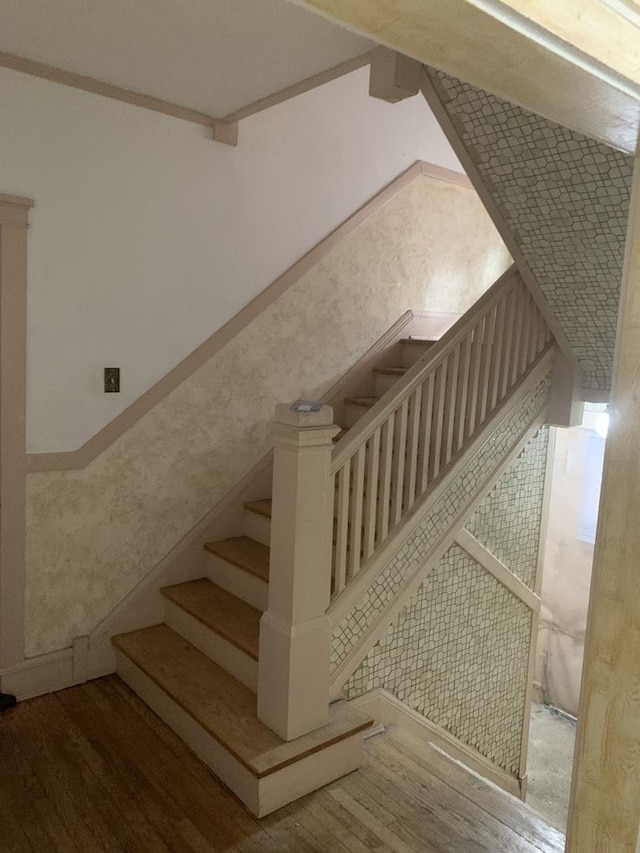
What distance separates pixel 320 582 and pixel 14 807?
1334 millimetres

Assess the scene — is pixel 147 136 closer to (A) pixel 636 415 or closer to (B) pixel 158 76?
(B) pixel 158 76

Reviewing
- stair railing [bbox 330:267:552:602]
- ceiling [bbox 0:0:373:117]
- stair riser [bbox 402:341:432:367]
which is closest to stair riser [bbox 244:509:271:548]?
stair railing [bbox 330:267:552:602]

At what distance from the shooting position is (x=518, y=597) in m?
3.72

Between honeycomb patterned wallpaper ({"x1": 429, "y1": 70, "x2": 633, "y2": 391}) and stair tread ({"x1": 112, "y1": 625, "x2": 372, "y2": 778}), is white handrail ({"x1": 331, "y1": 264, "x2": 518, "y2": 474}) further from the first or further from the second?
stair tread ({"x1": 112, "y1": 625, "x2": 372, "y2": 778})

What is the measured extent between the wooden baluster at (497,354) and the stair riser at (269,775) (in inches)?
67.5

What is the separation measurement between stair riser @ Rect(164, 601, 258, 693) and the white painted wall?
1.00m

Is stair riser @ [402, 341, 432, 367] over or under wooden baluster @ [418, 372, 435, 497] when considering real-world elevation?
over

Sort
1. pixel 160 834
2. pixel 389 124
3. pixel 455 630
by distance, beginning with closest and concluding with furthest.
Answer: pixel 160 834 → pixel 455 630 → pixel 389 124

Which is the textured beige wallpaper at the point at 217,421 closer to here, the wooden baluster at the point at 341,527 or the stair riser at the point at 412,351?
the stair riser at the point at 412,351

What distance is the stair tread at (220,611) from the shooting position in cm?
281

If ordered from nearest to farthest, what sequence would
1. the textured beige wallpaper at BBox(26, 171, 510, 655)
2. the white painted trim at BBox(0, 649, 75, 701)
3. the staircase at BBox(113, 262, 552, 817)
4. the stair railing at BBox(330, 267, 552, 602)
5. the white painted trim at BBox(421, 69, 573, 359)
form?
the staircase at BBox(113, 262, 552, 817) < the white painted trim at BBox(421, 69, 573, 359) < the stair railing at BBox(330, 267, 552, 602) < the white painted trim at BBox(0, 649, 75, 701) < the textured beige wallpaper at BBox(26, 171, 510, 655)

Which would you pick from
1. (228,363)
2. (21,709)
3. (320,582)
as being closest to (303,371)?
(228,363)

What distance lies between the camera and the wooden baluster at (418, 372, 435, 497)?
2.90 metres

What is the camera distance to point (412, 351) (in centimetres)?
416
